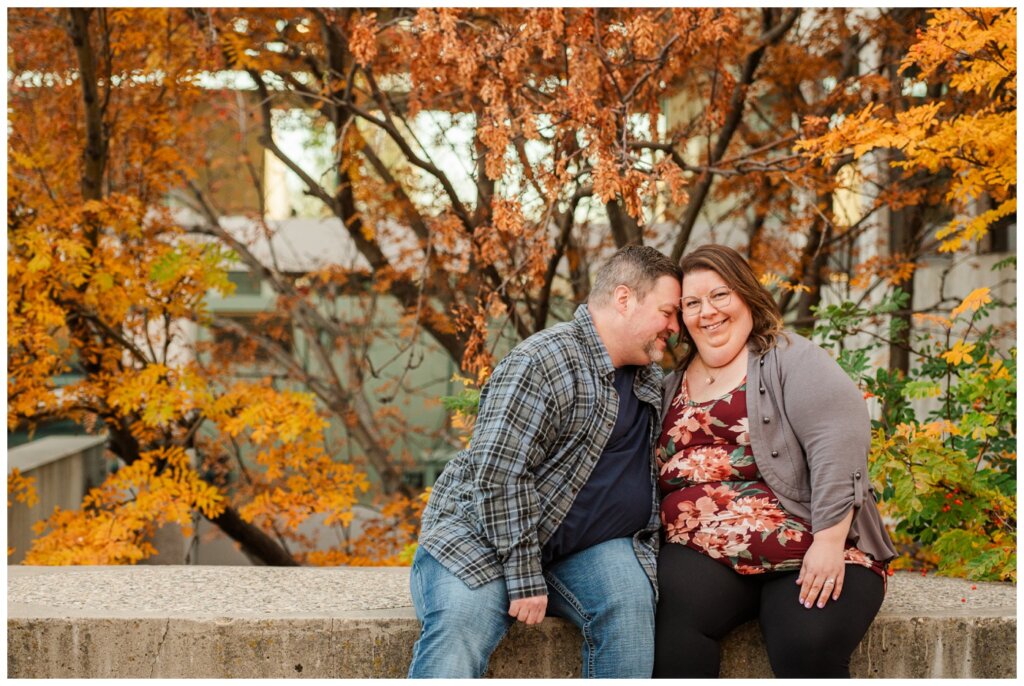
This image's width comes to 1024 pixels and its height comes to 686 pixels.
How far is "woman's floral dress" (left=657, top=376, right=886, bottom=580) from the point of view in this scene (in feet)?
9.53

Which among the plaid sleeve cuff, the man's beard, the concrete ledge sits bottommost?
the concrete ledge

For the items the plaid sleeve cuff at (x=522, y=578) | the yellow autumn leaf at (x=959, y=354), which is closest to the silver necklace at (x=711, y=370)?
the plaid sleeve cuff at (x=522, y=578)

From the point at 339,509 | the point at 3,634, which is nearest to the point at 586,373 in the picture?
the point at 3,634

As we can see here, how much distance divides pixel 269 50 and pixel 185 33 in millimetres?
628

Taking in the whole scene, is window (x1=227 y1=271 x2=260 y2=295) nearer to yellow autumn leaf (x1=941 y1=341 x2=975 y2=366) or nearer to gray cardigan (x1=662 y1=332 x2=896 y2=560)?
yellow autumn leaf (x1=941 y1=341 x2=975 y2=366)

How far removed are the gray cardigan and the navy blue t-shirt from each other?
0.36 m

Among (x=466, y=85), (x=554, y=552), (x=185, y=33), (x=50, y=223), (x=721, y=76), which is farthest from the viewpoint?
(x=185, y=33)

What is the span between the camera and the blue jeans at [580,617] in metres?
2.85

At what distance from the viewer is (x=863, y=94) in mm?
7812

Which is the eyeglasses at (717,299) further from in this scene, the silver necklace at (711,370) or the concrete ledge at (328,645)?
the concrete ledge at (328,645)

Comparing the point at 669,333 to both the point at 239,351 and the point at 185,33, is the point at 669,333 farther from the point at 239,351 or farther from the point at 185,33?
the point at 239,351

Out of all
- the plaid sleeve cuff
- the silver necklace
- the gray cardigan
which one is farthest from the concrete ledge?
the silver necklace

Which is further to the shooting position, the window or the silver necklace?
the window

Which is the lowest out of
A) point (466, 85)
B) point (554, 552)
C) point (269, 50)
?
point (554, 552)
